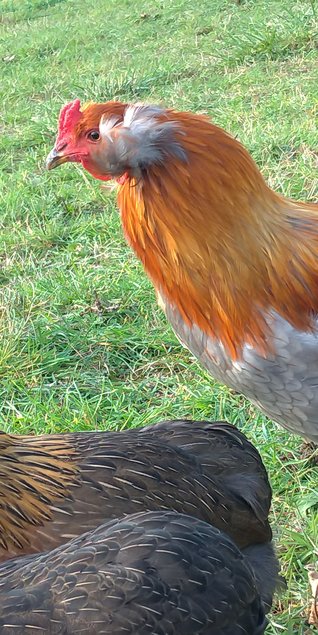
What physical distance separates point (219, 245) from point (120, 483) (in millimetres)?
859

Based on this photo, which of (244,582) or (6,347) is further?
(6,347)

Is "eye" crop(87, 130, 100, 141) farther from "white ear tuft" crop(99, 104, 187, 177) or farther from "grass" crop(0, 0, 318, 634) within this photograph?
"grass" crop(0, 0, 318, 634)

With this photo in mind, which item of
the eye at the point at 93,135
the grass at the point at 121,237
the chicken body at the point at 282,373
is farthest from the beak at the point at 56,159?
the grass at the point at 121,237

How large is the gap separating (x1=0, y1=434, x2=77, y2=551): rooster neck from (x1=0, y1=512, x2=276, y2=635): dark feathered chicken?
216 millimetres

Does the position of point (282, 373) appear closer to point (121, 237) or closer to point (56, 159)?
point (56, 159)

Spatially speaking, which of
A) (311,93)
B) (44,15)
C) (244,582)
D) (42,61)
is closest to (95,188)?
(311,93)

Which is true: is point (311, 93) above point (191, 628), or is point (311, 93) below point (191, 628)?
below

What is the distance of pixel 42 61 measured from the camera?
999 centimetres

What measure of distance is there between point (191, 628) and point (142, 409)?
1840 mm

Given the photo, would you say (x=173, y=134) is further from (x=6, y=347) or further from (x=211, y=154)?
(x=6, y=347)

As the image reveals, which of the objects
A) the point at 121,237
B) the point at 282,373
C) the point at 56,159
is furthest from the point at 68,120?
the point at 121,237

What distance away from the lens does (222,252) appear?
2709 millimetres

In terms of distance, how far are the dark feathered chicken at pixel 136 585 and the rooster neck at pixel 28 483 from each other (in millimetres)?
216

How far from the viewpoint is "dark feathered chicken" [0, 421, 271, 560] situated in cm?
237
